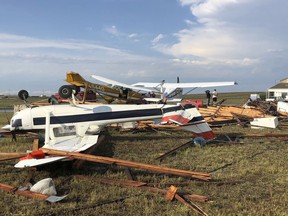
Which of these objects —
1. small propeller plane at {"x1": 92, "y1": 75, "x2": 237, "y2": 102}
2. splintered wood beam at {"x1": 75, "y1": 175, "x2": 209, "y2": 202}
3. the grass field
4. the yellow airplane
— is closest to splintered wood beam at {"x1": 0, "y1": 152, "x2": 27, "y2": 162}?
the grass field

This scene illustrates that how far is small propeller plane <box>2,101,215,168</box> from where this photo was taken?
9.79 meters

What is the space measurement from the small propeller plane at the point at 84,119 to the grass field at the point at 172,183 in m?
0.87

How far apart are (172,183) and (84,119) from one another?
4874mm

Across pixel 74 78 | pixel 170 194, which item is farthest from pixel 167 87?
pixel 170 194

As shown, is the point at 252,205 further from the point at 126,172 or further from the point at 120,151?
the point at 120,151

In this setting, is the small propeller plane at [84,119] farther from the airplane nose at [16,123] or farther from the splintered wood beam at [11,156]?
the splintered wood beam at [11,156]

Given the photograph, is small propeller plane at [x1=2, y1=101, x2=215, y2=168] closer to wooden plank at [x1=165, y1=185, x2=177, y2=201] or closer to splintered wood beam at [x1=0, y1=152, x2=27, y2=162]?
splintered wood beam at [x1=0, y1=152, x2=27, y2=162]

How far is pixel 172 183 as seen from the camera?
6.70m

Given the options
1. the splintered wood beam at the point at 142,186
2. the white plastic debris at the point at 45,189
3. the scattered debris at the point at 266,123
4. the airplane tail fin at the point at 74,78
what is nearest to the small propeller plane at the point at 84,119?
the splintered wood beam at the point at 142,186

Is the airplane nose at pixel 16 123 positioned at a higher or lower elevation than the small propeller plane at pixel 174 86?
lower

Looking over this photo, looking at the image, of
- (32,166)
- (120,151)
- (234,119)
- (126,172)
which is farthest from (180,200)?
(234,119)

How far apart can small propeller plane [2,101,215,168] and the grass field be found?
87 centimetres

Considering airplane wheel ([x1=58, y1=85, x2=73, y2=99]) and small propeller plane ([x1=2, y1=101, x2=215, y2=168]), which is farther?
airplane wheel ([x1=58, y1=85, x2=73, y2=99])

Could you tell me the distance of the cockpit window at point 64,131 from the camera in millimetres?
10096
